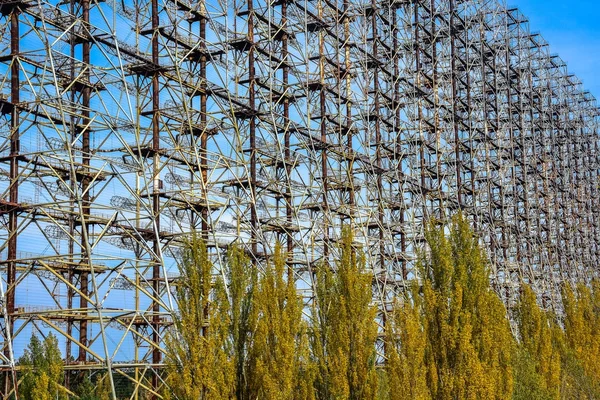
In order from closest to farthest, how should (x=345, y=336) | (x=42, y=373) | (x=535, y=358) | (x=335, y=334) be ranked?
(x=42, y=373)
(x=345, y=336)
(x=335, y=334)
(x=535, y=358)

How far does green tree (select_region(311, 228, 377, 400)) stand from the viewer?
52.5 feet

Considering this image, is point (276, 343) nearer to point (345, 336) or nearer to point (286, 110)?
point (345, 336)

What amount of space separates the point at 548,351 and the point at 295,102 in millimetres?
11370

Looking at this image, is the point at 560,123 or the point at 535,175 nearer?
the point at 535,175

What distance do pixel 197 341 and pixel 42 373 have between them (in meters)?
2.72

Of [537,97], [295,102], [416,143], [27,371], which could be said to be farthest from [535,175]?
[27,371]

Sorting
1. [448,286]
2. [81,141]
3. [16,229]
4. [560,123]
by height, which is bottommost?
[448,286]

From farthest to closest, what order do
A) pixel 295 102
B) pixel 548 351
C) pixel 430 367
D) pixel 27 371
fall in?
pixel 295 102, pixel 548 351, pixel 430 367, pixel 27 371

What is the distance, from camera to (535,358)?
2661cm

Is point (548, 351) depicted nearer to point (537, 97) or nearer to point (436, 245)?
point (436, 245)

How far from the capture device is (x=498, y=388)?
19078mm

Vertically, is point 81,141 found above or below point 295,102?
below

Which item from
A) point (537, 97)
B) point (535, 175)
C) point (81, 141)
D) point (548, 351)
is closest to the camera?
point (81, 141)

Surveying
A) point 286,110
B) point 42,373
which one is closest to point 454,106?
point 286,110
